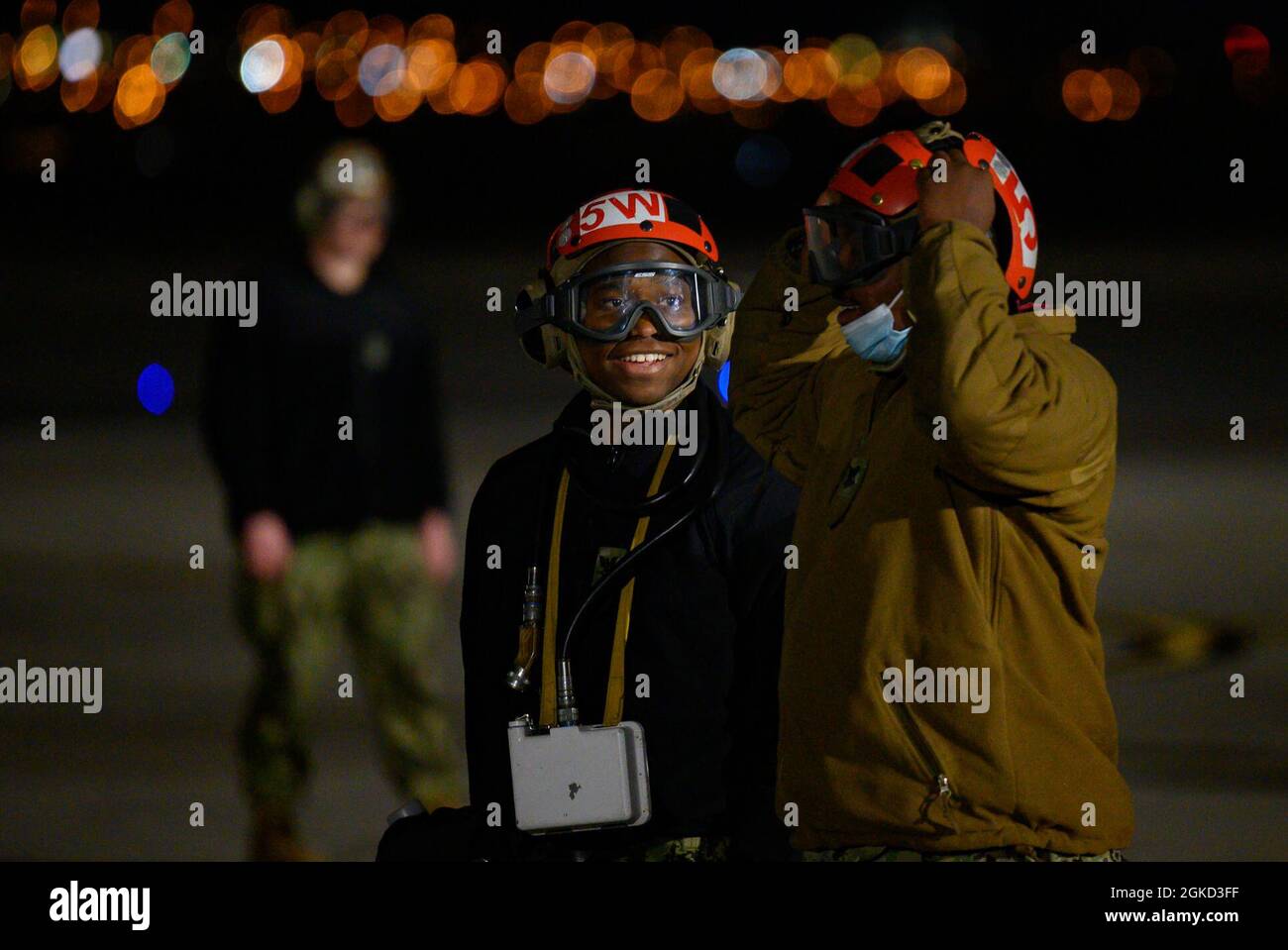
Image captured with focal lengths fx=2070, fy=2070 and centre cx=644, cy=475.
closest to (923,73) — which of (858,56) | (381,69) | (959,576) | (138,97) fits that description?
(858,56)

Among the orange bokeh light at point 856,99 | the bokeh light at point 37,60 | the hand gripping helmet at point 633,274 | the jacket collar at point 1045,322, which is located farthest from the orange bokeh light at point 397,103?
the jacket collar at point 1045,322

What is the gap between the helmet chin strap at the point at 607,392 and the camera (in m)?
4.60

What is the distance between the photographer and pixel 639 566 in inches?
173

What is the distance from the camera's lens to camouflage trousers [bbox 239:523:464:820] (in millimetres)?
→ 6211

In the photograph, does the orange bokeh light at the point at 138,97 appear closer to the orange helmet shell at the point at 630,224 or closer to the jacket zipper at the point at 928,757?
the orange helmet shell at the point at 630,224

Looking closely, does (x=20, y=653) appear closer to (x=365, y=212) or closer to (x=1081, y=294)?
(x=365, y=212)

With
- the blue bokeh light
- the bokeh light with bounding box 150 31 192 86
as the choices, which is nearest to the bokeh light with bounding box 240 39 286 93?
the bokeh light with bounding box 150 31 192 86

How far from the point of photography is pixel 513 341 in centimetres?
997

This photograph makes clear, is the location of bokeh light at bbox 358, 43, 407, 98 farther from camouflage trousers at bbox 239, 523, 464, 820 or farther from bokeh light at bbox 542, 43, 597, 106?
camouflage trousers at bbox 239, 523, 464, 820

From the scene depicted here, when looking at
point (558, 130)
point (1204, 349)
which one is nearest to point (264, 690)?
point (558, 130)

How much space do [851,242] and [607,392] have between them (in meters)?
0.75

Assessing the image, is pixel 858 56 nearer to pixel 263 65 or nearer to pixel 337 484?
pixel 337 484

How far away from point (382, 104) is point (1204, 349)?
4.39 meters

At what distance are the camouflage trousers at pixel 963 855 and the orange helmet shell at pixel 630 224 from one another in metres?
1.42
